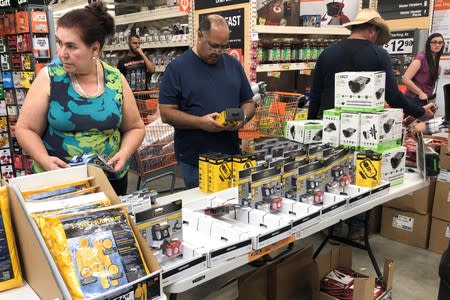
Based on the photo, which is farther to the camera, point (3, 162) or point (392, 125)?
point (3, 162)

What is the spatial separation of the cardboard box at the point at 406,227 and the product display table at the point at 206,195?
1.06 m

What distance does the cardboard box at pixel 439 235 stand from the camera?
11.9 feet

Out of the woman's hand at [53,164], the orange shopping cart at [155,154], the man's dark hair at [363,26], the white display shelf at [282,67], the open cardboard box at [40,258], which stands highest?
the man's dark hair at [363,26]

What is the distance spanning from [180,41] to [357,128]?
3.04 meters

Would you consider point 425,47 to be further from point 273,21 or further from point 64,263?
point 64,263

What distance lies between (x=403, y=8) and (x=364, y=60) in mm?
3307

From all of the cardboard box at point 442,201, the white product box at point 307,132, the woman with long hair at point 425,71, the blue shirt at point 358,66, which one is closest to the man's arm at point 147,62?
the blue shirt at point 358,66

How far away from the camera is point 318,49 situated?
206 inches

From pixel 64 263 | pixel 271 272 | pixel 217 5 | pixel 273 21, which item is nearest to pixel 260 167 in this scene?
pixel 271 272

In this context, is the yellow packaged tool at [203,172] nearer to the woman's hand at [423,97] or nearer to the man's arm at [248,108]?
the man's arm at [248,108]

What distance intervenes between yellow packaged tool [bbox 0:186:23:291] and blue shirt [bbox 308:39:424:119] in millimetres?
2562

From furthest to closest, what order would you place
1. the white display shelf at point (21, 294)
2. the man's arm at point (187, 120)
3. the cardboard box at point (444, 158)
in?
1. the cardboard box at point (444, 158)
2. the man's arm at point (187, 120)
3. the white display shelf at point (21, 294)

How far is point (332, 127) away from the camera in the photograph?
279 cm

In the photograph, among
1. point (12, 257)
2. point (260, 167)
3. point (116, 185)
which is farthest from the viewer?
point (116, 185)
